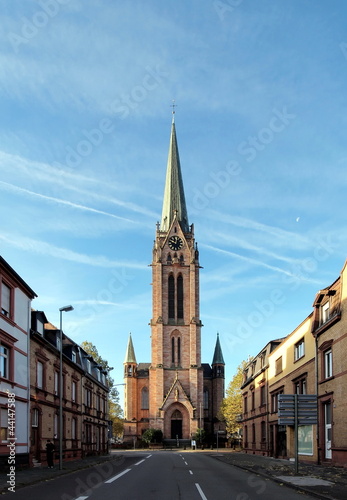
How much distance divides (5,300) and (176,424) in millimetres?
A: 74874

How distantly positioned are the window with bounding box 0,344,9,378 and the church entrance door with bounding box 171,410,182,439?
240 feet

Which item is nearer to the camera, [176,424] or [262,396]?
[262,396]

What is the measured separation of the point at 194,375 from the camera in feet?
319

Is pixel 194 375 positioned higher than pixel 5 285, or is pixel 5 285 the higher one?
pixel 5 285

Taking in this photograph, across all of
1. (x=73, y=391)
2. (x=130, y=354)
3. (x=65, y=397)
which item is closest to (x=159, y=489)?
(x=65, y=397)

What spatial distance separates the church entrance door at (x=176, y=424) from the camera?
9588 centimetres

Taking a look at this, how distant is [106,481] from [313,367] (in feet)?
50.6

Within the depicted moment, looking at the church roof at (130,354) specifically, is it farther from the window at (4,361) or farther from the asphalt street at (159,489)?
the asphalt street at (159,489)

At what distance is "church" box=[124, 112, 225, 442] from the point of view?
3784 inches

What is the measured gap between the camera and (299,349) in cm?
3731

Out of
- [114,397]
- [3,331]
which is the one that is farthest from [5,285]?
[114,397]

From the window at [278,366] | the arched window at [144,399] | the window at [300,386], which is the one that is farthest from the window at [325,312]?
the arched window at [144,399]

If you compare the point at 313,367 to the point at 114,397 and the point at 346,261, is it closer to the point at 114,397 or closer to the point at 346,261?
the point at 346,261

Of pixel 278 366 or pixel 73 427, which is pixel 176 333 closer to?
pixel 278 366
